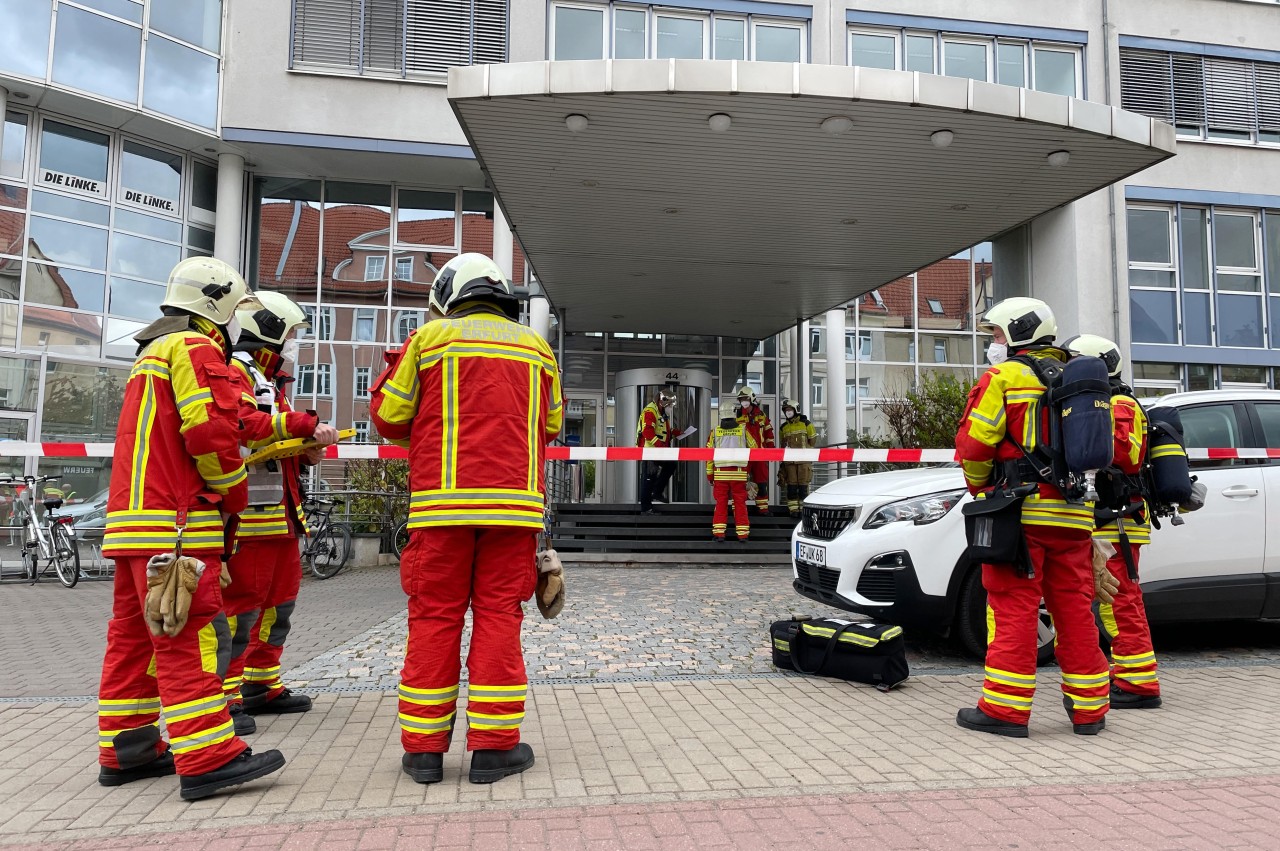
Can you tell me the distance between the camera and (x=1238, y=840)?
2926 mm

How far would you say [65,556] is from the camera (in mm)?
11359

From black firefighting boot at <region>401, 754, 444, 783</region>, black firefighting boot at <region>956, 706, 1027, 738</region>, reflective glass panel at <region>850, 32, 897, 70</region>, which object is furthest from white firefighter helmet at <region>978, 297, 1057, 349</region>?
reflective glass panel at <region>850, 32, 897, 70</region>

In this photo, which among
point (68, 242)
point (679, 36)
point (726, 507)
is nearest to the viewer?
point (726, 507)

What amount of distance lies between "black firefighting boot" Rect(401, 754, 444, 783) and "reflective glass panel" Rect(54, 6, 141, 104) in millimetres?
16513

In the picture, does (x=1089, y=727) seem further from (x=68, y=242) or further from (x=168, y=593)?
(x=68, y=242)

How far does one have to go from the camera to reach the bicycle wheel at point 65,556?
11312 mm

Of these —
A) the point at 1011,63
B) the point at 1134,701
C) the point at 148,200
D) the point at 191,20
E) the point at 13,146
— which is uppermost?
the point at 1011,63

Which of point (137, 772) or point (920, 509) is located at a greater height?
point (920, 509)

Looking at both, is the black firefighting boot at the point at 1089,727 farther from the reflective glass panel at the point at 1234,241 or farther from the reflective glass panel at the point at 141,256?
the reflective glass panel at the point at 1234,241

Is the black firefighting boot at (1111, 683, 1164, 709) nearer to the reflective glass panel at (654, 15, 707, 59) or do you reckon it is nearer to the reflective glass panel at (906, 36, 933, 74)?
the reflective glass panel at (654, 15, 707, 59)

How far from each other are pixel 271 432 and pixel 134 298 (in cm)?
1564

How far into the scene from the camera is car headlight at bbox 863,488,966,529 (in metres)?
5.57

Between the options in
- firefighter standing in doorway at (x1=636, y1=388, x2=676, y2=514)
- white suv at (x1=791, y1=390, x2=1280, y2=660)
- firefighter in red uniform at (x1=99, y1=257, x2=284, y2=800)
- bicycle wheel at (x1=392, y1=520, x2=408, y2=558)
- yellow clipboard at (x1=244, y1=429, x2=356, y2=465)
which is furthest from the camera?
firefighter standing in doorway at (x1=636, y1=388, x2=676, y2=514)

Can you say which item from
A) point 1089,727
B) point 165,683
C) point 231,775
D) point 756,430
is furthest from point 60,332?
point 1089,727
